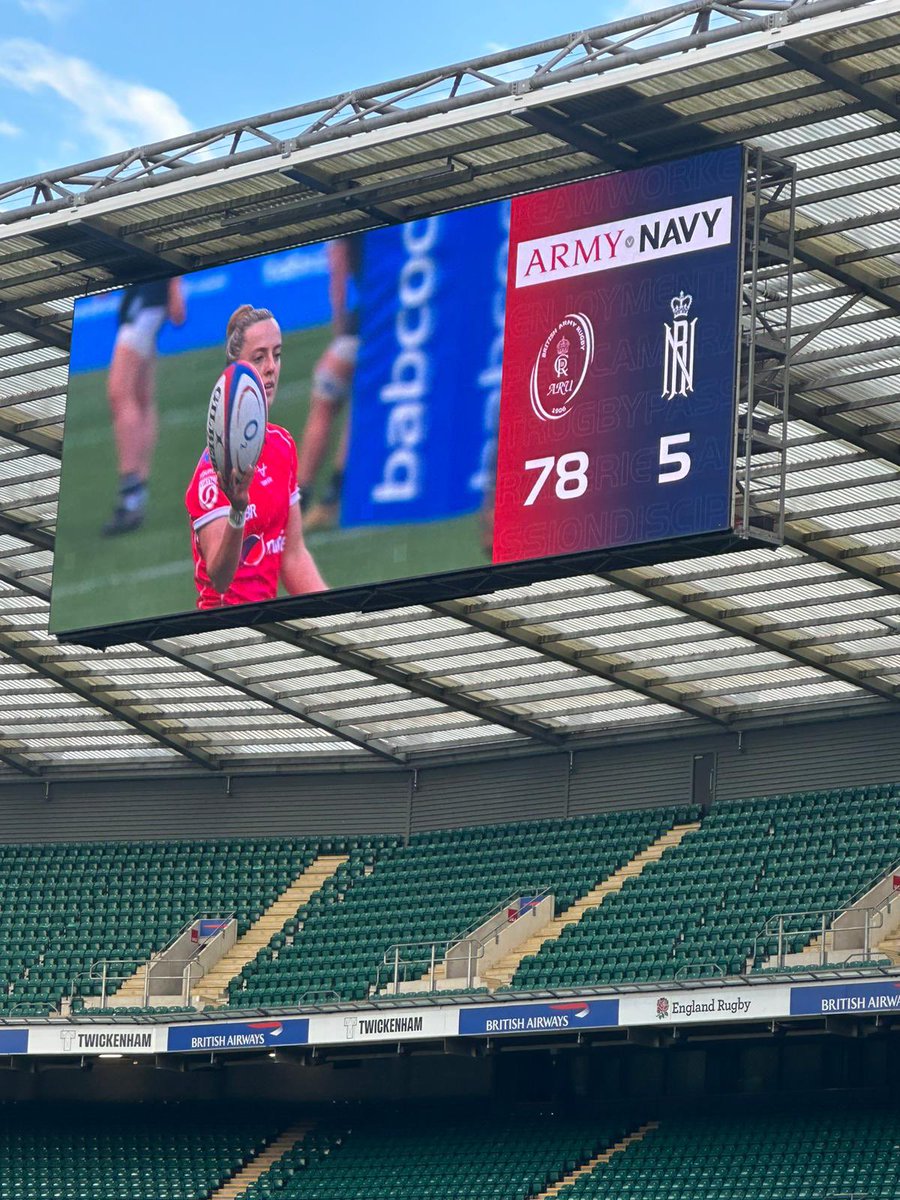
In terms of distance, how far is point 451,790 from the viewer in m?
43.0

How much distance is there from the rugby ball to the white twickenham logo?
6336 mm

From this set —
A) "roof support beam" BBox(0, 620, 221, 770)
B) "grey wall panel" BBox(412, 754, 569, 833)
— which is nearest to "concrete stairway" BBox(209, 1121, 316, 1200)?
"grey wall panel" BBox(412, 754, 569, 833)

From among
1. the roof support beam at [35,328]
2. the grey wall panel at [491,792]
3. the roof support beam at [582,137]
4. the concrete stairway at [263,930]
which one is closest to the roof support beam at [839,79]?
the roof support beam at [582,137]

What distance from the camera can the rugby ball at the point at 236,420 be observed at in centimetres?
2953

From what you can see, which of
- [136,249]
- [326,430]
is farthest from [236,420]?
[136,249]

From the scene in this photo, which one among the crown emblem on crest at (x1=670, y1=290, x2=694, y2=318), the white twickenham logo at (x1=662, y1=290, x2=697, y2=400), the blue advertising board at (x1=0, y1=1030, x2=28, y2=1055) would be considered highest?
the crown emblem on crest at (x1=670, y1=290, x2=694, y2=318)

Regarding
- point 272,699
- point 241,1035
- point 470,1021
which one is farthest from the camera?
point 272,699

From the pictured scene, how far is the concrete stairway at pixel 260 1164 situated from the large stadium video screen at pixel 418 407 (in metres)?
11.5

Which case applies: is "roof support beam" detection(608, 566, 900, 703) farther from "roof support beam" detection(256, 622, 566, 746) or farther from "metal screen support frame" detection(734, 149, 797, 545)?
"metal screen support frame" detection(734, 149, 797, 545)

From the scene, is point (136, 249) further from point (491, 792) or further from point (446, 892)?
point (491, 792)

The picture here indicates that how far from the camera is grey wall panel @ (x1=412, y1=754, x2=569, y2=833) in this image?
137 feet

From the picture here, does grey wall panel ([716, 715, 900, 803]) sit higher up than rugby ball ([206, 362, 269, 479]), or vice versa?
rugby ball ([206, 362, 269, 479])

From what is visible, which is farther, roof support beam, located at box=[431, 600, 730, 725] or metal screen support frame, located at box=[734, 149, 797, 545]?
roof support beam, located at box=[431, 600, 730, 725]

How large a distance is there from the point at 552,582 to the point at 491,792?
340 inches
